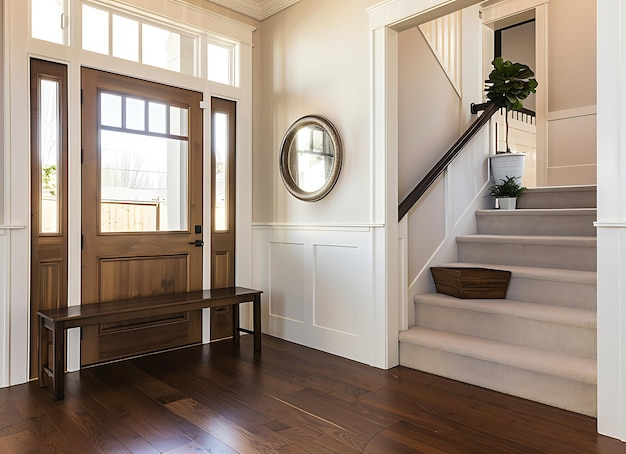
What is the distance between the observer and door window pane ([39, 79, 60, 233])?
2990mm

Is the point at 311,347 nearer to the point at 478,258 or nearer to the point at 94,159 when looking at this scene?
the point at 478,258

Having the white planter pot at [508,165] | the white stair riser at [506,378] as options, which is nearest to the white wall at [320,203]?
the white stair riser at [506,378]

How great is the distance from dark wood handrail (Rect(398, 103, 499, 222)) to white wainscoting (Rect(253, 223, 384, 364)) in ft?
1.17

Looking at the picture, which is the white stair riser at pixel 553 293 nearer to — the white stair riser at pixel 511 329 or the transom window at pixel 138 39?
the white stair riser at pixel 511 329

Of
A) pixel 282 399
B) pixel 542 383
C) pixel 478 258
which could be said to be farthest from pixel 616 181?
pixel 282 399

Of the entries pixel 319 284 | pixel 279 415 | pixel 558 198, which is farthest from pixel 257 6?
pixel 279 415

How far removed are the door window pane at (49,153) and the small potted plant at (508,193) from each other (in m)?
3.65

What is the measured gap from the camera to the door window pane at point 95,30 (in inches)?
125

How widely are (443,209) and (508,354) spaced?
1451 mm

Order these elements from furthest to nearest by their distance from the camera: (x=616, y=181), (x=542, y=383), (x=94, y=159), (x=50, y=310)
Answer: (x=94, y=159) < (x=50, y=310) < (x=542, y=383) < (x=616, y=181)

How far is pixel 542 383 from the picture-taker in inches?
97.0

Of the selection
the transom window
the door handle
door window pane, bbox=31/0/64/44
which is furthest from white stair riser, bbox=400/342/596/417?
door window pane, bbox=31/0/64/44

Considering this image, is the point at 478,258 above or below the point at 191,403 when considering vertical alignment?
above

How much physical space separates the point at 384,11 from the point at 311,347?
255cm
